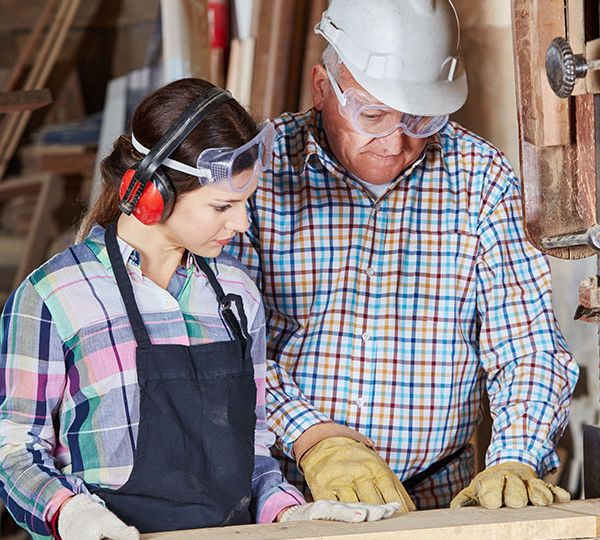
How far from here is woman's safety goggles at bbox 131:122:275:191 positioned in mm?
2285

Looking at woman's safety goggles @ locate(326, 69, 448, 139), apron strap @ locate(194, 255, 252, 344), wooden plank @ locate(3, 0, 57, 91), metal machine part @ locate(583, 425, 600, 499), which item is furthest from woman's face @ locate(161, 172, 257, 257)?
wooden plank @ locate(3, 0, 57, 91)

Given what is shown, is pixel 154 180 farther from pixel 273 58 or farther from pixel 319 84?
pixel 273 58

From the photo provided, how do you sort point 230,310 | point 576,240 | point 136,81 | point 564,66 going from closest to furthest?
1. point 564,66
2. point 576,240
3. point 230,310
4. point 136,81

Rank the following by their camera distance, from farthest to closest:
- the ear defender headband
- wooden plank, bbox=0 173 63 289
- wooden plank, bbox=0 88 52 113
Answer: wooden plank, bbox=0 173 63 289
wooden plank, bbox=0 88 52 113
the ear defender headband

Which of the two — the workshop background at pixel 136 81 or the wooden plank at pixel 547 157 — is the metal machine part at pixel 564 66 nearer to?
the wooden plank at pixel 547 157

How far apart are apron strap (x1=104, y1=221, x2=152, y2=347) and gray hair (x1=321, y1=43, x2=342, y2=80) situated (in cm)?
74

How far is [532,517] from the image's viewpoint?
2145mm

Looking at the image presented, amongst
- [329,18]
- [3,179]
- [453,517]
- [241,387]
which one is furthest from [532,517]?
[3,179]

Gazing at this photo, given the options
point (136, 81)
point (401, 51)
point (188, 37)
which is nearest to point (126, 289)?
point (401, 51)

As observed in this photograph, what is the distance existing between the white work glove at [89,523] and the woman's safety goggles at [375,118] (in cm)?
117

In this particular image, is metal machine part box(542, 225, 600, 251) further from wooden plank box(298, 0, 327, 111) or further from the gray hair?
wooden plank box(298, 0, 327, 111)

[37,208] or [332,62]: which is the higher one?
[332,62]

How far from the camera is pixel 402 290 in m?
2.87

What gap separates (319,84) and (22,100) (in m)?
1.04
